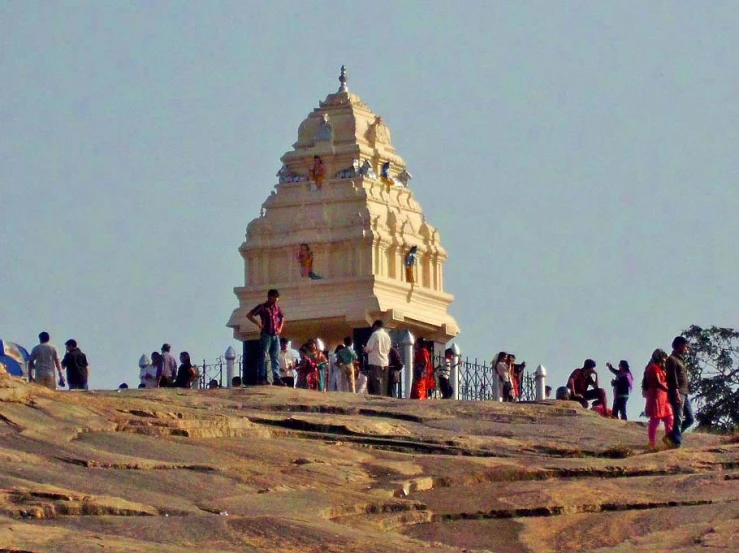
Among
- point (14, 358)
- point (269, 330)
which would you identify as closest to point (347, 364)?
point (269, 330)

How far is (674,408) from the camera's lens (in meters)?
24.7

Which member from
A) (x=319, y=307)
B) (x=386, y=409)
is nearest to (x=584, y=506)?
(x=386, y=409)

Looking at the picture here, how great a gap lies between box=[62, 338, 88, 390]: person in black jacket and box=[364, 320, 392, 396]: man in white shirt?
456 centimetres

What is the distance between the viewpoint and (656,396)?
24641 mm

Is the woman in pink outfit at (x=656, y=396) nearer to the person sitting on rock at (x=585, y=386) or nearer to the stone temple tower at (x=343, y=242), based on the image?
the person sitting on rock at (x=585, y=386)

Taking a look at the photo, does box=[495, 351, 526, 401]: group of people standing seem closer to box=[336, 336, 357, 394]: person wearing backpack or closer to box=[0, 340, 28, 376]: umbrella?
box=[336, 336, 357, 394]: person wearing backpack

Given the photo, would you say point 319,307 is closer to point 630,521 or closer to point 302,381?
point 302,381

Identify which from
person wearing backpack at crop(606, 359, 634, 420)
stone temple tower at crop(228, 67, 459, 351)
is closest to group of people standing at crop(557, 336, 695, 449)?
person wearing backpack at crop(606, 359, 634, 420)

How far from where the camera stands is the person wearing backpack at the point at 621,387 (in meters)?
33.2

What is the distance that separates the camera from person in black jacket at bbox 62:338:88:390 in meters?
31.8

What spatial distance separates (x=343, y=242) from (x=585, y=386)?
2341 centimetres

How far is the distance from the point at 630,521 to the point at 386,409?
26.7 feet

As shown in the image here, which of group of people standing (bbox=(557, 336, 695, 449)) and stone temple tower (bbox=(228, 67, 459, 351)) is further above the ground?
stone temple tower (bbox=(228, 67, 459, 351))

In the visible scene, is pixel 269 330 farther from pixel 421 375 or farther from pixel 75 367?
pixel 421 375
